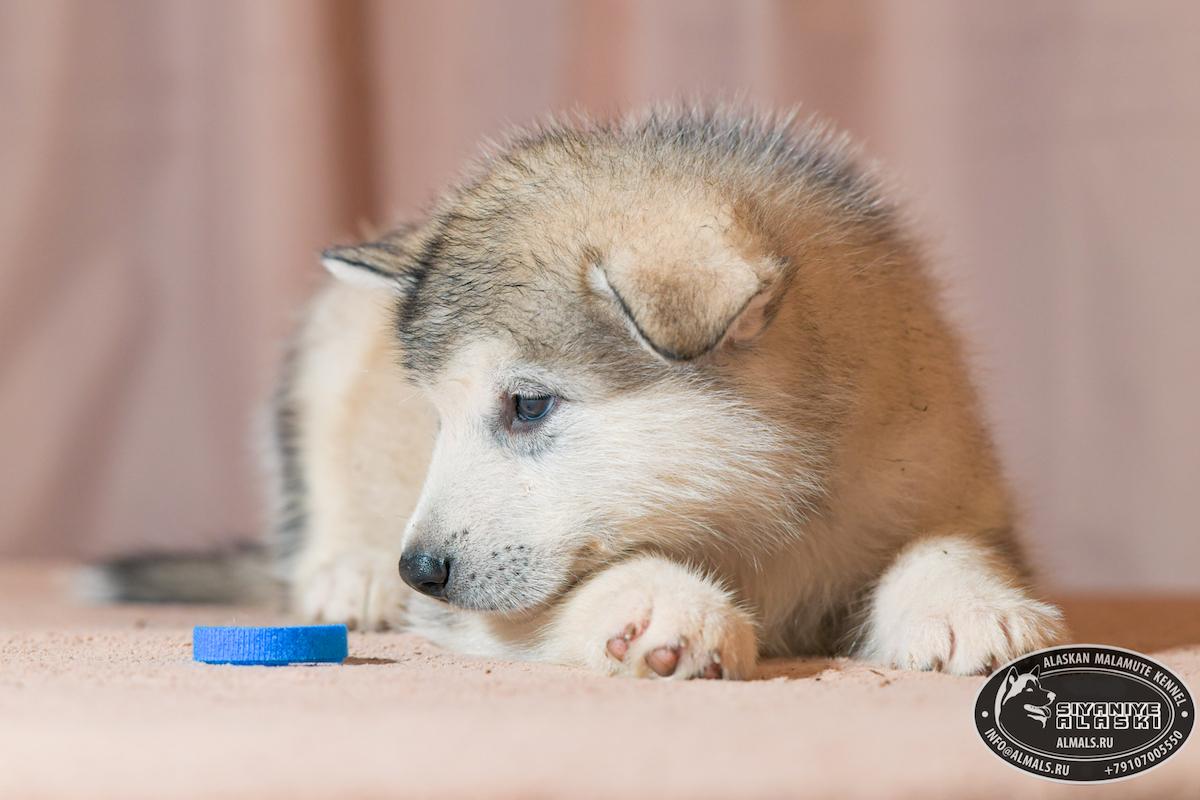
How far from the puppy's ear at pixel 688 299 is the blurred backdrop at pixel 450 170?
7.04ft

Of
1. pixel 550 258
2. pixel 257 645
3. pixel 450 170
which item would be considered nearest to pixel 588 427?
pixel 550 258

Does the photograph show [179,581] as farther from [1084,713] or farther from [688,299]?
[1084,713]

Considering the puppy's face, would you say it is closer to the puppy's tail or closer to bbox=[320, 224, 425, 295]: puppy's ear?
bbox=[320, 224, 425, 295]: puppy's ear

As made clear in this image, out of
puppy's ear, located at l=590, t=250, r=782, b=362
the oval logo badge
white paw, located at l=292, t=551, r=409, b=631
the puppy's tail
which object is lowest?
the puppy's tail

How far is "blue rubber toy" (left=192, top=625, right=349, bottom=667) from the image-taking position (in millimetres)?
1724

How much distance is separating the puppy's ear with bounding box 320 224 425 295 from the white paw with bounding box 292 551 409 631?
53 centimetres

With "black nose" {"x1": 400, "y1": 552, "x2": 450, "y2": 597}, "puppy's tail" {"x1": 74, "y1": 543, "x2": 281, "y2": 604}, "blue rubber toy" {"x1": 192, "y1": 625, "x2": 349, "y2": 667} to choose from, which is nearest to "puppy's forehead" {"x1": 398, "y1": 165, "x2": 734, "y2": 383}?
"black nose" {"x1": 400, "y1": 552, "x2": 450, "y2": 597}

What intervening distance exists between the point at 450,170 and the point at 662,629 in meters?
2.36

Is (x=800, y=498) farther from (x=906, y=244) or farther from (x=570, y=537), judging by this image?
(x=906, y=244)

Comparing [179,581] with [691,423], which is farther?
[179,581]

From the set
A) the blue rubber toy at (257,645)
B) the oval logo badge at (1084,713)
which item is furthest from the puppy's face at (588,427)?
the oval logo badge at (1084,713)

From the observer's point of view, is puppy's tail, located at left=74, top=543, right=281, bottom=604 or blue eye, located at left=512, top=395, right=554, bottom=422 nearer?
blue eye, located at left=512, top=395, right=554, bottom=422

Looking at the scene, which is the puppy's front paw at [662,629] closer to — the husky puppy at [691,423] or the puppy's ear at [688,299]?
the husky puppy at [691,423]

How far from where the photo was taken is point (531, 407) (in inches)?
72.7
